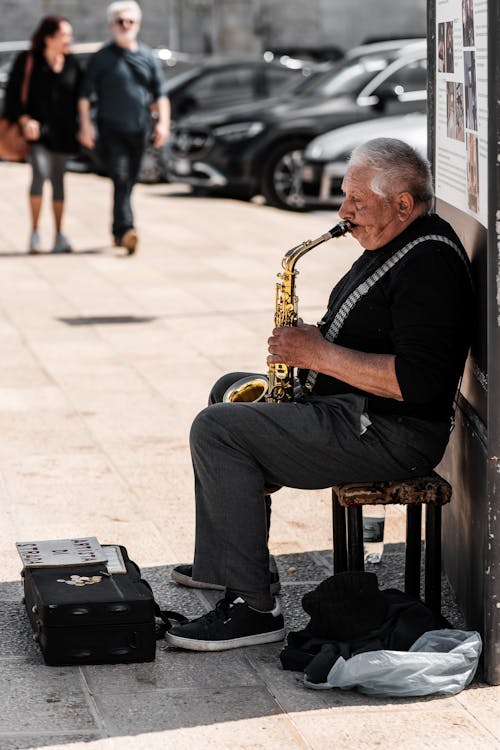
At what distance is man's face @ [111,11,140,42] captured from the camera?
12.1 m

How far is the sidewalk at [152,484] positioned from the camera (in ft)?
12.5

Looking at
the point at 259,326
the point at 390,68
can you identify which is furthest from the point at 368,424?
the point at 390,68

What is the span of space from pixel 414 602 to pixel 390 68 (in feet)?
42.5

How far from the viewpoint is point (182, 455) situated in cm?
650

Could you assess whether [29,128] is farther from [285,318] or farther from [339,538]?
[339,538]

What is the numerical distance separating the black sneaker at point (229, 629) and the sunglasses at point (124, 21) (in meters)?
8.51

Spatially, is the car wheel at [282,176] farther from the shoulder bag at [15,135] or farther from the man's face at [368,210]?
the man's face at [368,210]

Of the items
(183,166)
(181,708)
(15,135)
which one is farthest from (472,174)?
(183,166)

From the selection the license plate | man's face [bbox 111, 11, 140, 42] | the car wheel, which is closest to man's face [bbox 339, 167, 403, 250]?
man's face [bbox 111, 11, 140, 42]

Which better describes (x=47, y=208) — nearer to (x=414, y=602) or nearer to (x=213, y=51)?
(x=414, y=602)

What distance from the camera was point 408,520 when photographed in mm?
4562

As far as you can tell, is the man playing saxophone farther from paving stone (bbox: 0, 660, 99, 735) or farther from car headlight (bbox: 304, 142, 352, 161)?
car headlight (bbox: 304, 142, 352, 161)

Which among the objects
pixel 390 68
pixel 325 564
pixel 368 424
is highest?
pixel 390 68

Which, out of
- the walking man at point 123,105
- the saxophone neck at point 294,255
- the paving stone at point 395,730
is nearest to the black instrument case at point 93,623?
the paving stone at point 395,730
